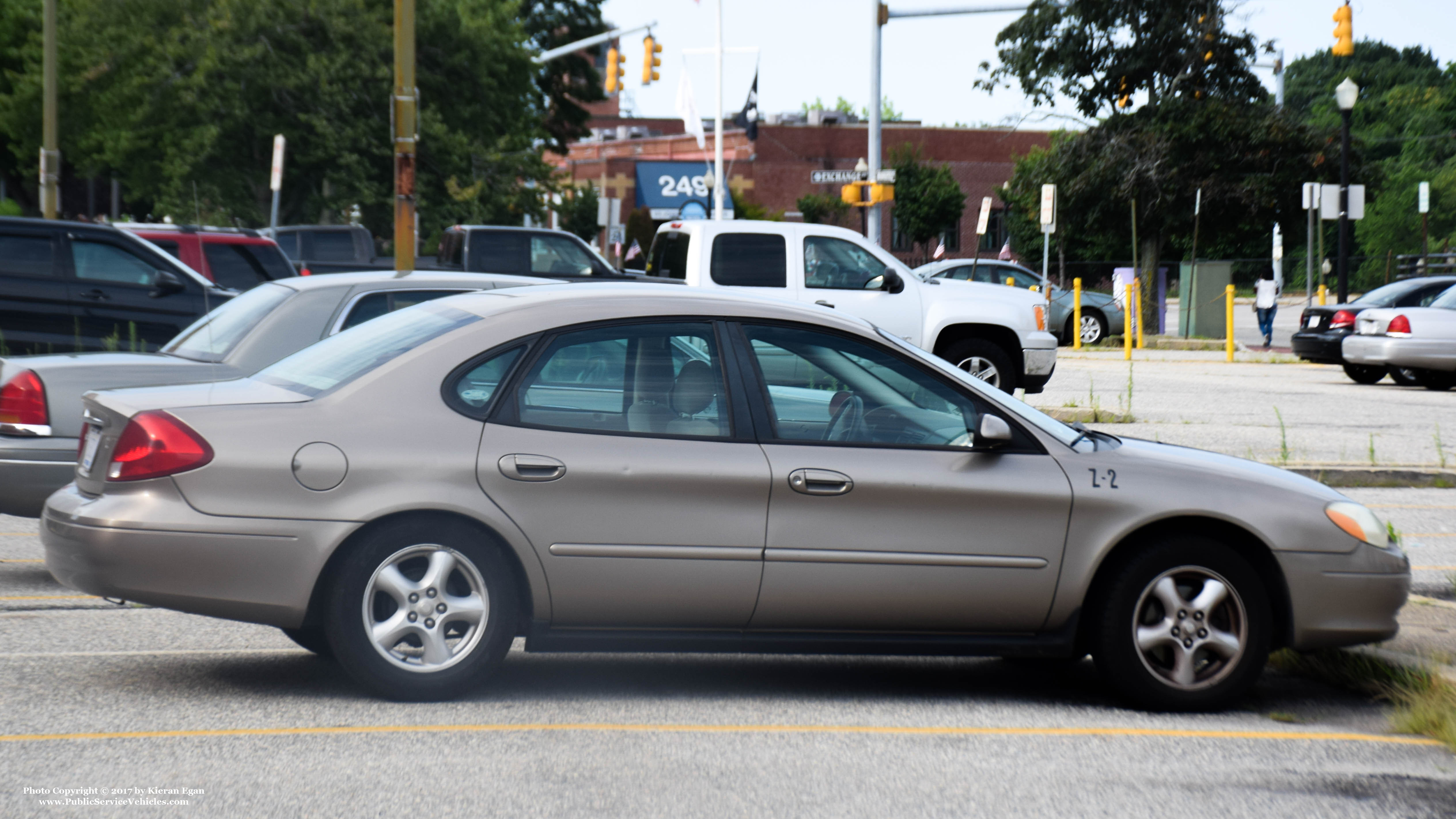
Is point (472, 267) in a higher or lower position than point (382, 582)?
higher

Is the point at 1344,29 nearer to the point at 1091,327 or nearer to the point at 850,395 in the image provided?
the point at 1091,327

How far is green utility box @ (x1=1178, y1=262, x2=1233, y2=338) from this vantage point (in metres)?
36.7

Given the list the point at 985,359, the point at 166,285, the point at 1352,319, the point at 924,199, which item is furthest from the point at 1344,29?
the point at 924,199

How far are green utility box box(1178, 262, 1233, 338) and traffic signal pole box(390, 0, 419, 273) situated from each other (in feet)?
85.3

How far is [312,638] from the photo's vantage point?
5.73 metres

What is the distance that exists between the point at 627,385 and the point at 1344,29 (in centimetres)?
2202

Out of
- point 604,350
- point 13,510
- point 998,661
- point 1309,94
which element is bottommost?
point 998,661

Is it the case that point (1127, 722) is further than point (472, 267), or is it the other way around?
point (472, 267)

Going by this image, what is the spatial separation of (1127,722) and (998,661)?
3.89 feet

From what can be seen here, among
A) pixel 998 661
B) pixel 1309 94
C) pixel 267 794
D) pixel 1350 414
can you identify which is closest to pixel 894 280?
pixel 1350 414

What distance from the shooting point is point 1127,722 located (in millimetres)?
5297

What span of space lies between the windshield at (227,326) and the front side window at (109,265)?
5.84 m

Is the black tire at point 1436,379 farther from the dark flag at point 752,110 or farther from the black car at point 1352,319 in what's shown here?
the dark flag at point 752,110

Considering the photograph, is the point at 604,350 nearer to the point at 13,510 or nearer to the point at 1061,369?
the point at 13,510
